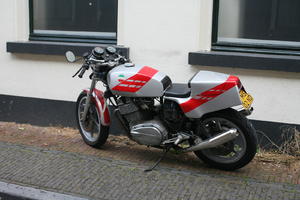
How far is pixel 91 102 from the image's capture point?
6078 mm

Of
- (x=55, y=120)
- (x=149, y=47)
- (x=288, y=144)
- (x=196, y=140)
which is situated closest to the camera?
(x=196, y=140)

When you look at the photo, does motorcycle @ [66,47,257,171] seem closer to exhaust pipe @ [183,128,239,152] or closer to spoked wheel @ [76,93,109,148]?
exhaust pipe @ [183,128,239,152]

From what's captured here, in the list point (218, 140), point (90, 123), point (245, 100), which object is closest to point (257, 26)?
point (245, 100)

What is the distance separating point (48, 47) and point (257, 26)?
9.80 ft

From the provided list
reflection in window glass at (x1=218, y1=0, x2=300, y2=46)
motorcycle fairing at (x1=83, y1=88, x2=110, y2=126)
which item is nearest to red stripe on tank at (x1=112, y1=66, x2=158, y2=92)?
motorcycle fairing at (x1=83, y1=88, x2=110, y2=126)

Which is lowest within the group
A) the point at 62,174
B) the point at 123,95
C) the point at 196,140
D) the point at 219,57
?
the point at 62,174

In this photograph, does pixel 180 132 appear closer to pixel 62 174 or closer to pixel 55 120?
pixel 62 174

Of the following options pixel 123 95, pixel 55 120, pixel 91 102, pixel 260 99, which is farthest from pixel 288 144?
pixel 55 120

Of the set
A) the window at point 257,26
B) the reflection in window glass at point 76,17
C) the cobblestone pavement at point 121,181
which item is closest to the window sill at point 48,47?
the reflection in window glass at point 76,17

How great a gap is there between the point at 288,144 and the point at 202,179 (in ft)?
4.74

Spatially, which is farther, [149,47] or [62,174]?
[149,47]

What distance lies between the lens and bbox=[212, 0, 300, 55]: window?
5.94 meters

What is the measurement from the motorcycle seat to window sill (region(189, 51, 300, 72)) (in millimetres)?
752

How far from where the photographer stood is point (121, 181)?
496 centimetres
